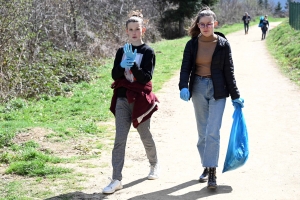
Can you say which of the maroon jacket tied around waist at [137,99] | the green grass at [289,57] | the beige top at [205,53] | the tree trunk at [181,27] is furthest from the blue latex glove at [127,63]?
the tree trunk at [181,27]

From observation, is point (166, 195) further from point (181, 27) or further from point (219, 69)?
point (181, 27)

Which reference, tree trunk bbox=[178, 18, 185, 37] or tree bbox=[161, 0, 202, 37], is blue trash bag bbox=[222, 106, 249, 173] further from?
tree trunk bbox=[178, 18, 185, 37]

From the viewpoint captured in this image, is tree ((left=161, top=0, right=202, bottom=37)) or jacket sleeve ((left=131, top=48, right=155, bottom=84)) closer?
jacket sleeve ((left=131, top=48, right=155, bottom=84))

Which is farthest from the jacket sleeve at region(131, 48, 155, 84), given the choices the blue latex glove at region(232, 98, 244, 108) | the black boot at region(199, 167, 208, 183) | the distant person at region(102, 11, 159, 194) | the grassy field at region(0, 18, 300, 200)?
the grassy field at region(0, 18, 300, 200)

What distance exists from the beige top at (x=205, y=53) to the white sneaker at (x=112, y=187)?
4.72 ft

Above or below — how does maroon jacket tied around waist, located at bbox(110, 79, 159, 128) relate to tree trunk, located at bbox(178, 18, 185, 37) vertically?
above

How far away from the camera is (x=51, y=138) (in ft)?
24.6

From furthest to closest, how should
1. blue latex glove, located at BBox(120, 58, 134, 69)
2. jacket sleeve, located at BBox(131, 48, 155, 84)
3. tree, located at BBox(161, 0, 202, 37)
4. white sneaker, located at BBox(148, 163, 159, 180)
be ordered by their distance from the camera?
tree, located at BBox(161, 0, 202, 37) → white sneaker, located at BBox(148, 163, 159, 180) → jacket sleeve, located at BBox(131, 48, 155, 84) → blue latex glove, located at BBox(120, 58, 134, 69)

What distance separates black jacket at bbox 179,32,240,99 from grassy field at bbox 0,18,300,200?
1.69 m

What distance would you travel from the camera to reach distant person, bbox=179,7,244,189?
5.32 meters

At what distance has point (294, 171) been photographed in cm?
601

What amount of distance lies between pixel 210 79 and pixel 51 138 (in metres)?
3.07

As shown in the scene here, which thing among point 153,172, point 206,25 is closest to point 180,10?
point 153,172

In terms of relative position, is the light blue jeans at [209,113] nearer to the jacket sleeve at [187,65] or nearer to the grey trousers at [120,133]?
the jacket sleeve at [187,65]
